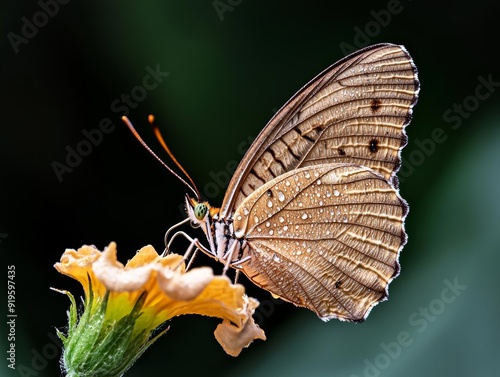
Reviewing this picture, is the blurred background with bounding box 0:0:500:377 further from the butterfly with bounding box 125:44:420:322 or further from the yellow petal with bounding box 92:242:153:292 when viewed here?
the yellow petal with bounding box 92:242:153:292

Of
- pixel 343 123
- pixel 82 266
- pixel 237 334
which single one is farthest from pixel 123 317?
pixel 343 123

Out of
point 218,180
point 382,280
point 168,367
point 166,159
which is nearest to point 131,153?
point 166,159

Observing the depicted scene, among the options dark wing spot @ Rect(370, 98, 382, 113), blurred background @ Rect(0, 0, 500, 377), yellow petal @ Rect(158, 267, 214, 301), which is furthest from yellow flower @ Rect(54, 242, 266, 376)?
blurred background @ Rect(0, 0, 500, 377)

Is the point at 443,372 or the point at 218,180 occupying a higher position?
the point at 218,180

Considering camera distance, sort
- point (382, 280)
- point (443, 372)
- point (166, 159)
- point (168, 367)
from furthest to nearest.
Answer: point (166, 159), point (168, 367), point (443, 372), point (382, 280)

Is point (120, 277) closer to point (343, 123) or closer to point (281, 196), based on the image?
point (281, 196)

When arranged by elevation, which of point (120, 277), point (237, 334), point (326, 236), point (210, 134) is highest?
point (120, 277)

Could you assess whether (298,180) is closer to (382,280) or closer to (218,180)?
(382,280)
